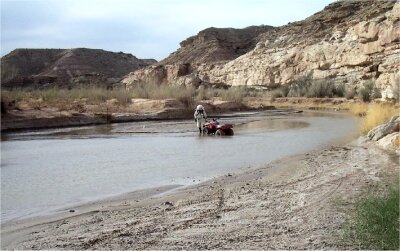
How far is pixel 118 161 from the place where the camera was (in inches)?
576

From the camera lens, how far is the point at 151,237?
6.02 m

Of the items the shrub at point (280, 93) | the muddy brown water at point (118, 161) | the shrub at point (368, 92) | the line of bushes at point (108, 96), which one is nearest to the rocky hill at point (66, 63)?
the line of bushes at point (108, 96)

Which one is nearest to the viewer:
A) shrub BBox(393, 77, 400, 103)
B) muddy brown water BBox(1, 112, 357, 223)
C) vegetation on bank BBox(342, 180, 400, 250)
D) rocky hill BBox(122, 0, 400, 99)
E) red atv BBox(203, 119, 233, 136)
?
vegetation on bank BBox(342, 180, 400, 250)

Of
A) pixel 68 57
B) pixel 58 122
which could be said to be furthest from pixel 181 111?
pixel 68 57

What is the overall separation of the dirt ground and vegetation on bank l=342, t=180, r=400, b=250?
6.7 inches

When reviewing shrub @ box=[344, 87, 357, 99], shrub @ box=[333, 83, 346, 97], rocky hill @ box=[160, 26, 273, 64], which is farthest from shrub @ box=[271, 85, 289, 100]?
rocky hill @ box=[160, 26, 273, 64]

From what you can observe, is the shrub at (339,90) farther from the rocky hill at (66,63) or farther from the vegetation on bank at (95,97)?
the rocky hill at (66,63)

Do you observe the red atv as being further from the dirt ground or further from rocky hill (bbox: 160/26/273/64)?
rocky hill (bbox: 160/26/273/64)

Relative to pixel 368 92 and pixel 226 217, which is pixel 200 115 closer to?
pixel 226 217

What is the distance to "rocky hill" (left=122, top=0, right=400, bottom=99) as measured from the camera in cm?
4134

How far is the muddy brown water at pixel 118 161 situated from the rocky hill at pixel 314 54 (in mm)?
17104

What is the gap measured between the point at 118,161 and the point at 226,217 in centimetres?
829

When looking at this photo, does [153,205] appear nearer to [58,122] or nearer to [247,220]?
[247,220]

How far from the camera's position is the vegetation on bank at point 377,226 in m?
4.66
